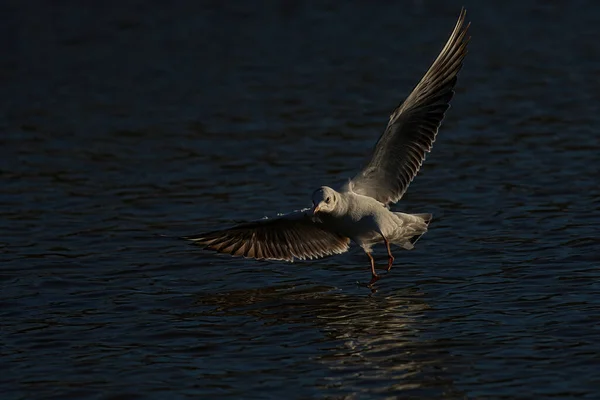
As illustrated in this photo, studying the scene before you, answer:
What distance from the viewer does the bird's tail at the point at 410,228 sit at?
10.4 m

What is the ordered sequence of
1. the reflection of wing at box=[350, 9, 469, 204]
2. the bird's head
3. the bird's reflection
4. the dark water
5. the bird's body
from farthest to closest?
the reflection of wing at box=[350, 9, 469, 204], the bird's body, the bird's head, the dark water, the bird's reflection

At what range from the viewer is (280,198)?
13.1m

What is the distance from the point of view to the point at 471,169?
13750mm

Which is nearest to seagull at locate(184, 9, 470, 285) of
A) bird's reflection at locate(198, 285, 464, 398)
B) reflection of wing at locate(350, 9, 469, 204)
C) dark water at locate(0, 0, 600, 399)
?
reflection of wing at locate(350, 9, 469, 204)

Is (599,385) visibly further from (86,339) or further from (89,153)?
(89,153)

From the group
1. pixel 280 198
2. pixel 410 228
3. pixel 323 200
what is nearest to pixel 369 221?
pixel 410 228

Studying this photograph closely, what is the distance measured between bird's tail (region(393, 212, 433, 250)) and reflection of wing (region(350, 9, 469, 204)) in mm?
453

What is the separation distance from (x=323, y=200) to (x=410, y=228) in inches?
34.5

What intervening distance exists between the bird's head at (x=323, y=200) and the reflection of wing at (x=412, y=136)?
0.51 metres

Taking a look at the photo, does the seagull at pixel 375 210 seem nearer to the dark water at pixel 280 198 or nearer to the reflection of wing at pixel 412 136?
the reflection of wing at pixel 412 136

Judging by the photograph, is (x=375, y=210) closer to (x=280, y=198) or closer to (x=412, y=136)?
(x=412, y=136)

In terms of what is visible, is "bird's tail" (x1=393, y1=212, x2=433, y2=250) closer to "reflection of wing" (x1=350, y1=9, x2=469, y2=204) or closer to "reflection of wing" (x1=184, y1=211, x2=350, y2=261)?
"reflection of wing" (x1=350, y1=9, x2=469, y2=204)

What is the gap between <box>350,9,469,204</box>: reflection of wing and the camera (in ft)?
34.9

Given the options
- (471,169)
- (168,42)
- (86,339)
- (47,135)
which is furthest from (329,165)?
(168,42)
